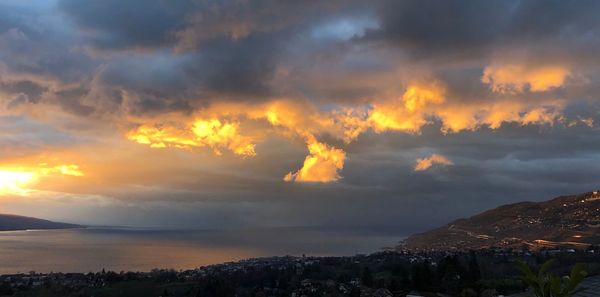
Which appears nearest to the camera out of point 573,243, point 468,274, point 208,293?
point 468,274

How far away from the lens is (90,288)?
69125 millimetres

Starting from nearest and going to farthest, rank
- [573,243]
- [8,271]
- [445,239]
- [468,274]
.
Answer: [468,274]
[573,243]
[8,271]
[445,239]

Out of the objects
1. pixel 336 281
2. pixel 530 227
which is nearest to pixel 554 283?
pixel 336 281

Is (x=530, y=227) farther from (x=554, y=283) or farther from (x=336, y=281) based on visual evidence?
(x=554, y=283)

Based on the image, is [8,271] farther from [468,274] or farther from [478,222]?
[478,222]

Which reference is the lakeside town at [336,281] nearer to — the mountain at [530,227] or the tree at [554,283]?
the tree at [554,283]

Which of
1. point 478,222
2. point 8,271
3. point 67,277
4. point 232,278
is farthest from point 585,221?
point 8,271

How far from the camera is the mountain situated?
112925 mm

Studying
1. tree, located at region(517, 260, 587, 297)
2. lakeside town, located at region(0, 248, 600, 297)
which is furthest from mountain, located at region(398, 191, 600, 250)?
tree, located at region(517, 260, 587, 297)

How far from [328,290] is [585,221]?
339 feet

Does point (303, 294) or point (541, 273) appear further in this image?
point (303, 294)

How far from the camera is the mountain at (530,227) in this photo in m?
113

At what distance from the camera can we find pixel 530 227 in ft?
457

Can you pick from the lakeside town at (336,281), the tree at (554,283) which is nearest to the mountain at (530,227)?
the lakeside town at (336,281)
